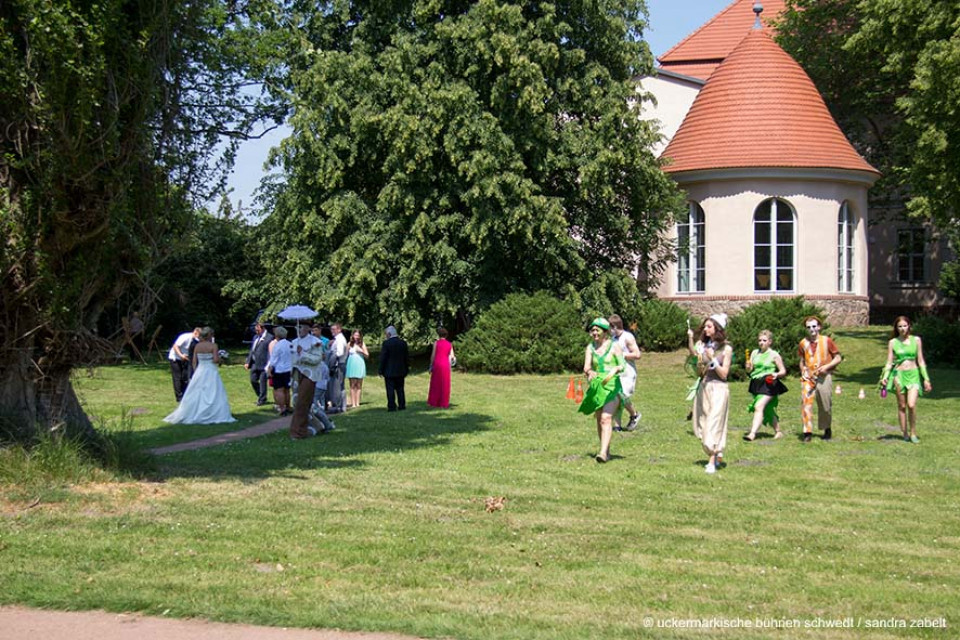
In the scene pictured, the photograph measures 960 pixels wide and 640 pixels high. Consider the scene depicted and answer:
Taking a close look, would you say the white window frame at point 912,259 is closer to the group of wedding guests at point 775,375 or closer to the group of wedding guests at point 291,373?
the group of wedding guests at point 291,373

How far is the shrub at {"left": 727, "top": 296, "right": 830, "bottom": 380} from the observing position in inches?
1060

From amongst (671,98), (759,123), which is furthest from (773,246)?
(671,98)

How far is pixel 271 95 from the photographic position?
3412cm

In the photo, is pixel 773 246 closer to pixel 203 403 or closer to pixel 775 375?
pixel 775 375

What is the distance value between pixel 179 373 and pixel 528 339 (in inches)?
395

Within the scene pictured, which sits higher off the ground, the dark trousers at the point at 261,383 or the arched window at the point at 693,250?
the arched window at the point at 693,250

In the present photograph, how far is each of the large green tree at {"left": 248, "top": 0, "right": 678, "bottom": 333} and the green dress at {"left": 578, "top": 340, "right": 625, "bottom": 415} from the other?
15899 mm

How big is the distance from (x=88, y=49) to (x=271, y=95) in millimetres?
24176

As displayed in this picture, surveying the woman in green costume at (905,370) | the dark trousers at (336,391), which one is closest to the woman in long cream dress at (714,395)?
the woman in green costume at (905,370)

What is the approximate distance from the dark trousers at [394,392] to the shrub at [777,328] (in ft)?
30.8

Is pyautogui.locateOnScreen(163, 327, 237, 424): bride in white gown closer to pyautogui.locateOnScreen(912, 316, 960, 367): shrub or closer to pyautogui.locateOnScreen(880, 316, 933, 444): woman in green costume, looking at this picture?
pyautogui.locateOnScreen(880, 316, 933, 444): woman in green costume

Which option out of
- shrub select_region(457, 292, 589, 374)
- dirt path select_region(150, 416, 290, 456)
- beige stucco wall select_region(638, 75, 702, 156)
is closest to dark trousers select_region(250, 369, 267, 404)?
dirt path select_region(150, 416, 290, 456)

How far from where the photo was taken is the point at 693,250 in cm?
3612

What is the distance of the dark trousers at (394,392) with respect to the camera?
70.1 ft
